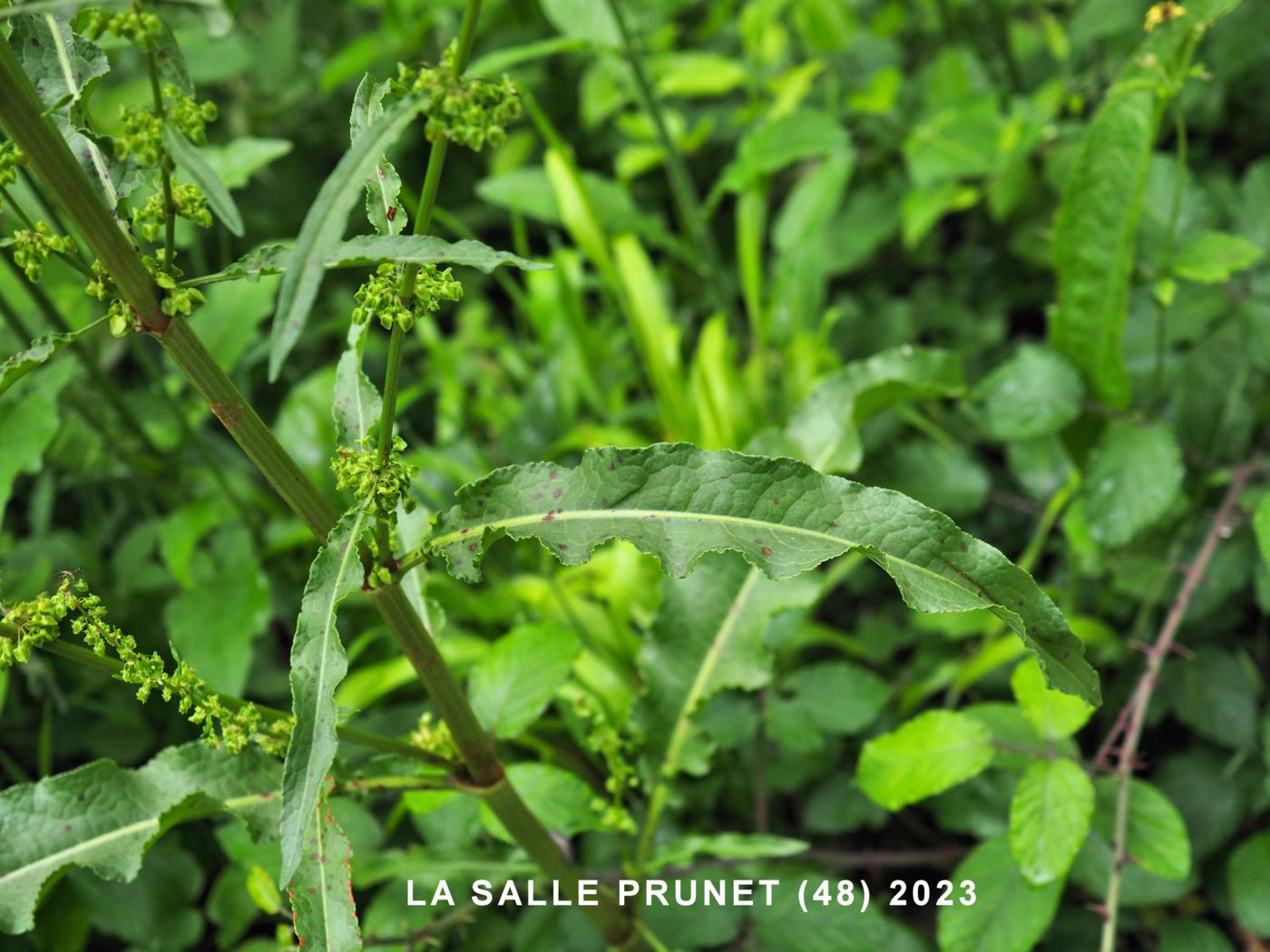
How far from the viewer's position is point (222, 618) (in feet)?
4.39

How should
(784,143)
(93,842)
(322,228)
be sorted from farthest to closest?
(784,143) < (93,842) < (322,228)

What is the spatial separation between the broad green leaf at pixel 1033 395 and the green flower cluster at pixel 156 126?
1.00m

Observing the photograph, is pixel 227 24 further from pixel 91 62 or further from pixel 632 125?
pixel 632 125

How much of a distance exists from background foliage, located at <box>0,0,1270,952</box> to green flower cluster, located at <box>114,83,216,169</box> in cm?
18

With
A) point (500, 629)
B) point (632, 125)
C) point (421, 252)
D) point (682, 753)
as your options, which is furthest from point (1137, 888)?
point (632, 125)

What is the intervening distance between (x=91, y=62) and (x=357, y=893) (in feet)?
3.43

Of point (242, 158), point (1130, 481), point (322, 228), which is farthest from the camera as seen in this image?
point (242, 158)

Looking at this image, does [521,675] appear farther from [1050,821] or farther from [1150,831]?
[1150,831]

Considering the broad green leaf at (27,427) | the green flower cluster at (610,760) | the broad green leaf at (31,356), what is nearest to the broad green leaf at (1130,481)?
the green flower cluster at (610,760)

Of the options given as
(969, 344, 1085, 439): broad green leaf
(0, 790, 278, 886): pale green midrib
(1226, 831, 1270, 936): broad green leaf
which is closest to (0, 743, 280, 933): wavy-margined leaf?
(0, 790, 278, 886): pale green midrib

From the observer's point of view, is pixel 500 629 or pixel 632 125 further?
pixel 632 125

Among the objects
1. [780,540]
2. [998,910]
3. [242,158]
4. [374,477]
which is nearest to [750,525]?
[780,540]

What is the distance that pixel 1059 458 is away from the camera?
156cm

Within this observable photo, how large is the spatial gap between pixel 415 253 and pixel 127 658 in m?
0.37
